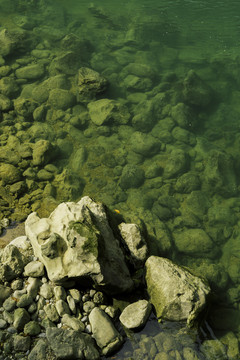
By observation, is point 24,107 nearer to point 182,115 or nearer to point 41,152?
point 41,152

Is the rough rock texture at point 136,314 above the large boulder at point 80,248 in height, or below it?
below

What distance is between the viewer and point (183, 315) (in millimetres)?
5566

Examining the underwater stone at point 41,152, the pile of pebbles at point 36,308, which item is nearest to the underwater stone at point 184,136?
the underwater stone at point 41,152

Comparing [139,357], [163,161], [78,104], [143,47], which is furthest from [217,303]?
[143,47]

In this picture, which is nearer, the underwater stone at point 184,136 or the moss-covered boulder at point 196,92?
the underwater stone at point 184,136

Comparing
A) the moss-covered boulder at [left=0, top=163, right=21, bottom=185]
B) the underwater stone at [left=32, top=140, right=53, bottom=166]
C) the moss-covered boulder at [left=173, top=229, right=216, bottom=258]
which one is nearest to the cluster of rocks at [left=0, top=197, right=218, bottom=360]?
the moss-covered boulder at [left=173, top=229, right=216, bottom=258]

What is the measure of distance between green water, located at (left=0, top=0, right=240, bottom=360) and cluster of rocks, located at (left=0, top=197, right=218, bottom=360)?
577 mm

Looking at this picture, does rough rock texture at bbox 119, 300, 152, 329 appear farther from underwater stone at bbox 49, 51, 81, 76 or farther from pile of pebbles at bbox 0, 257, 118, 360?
underwater stone at bbox 49, 51, 81, 76

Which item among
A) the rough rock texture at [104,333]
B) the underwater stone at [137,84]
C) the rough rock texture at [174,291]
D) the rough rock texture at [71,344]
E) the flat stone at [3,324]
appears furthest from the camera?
the underwater stone at [137,84]

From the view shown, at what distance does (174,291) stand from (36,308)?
243 cm

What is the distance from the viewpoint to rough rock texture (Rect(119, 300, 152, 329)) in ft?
17.6

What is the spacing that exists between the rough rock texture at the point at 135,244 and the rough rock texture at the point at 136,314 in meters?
0.89

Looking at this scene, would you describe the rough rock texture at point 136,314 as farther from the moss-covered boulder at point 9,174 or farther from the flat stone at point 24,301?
the moss-covered boulder at point 9,174

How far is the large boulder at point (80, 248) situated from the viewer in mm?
5332
